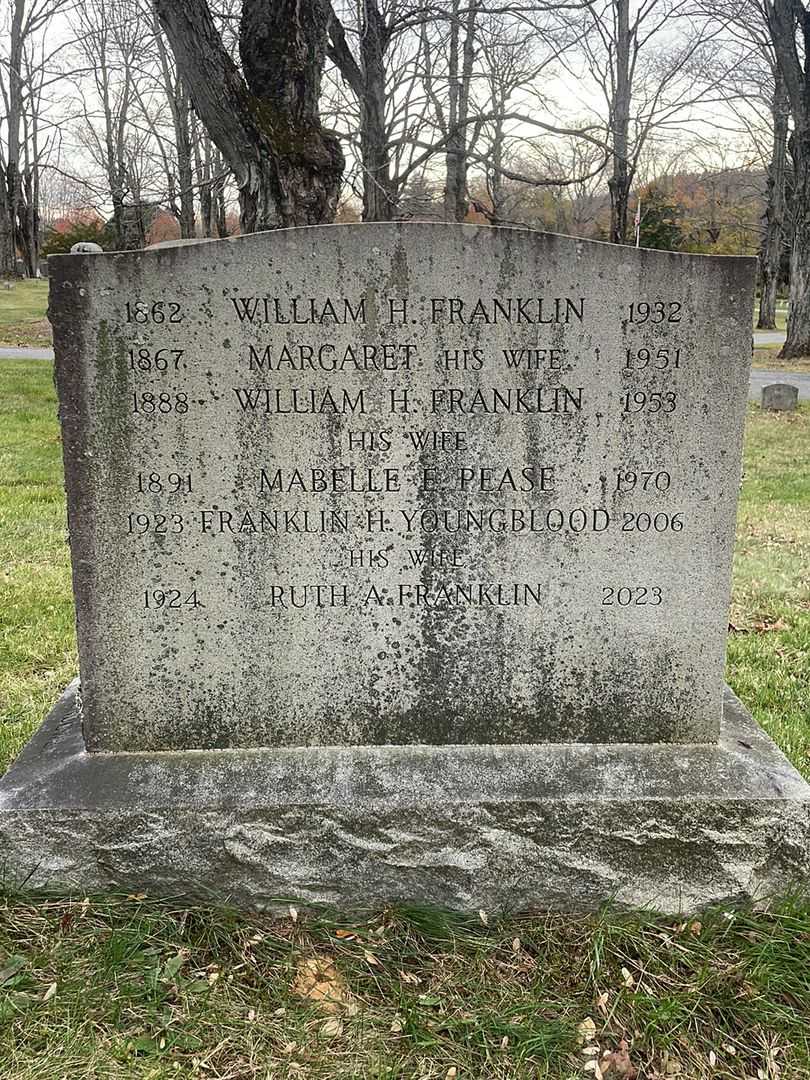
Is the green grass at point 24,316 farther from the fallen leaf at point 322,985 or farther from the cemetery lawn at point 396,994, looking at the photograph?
the fallen leaf at point 322,985


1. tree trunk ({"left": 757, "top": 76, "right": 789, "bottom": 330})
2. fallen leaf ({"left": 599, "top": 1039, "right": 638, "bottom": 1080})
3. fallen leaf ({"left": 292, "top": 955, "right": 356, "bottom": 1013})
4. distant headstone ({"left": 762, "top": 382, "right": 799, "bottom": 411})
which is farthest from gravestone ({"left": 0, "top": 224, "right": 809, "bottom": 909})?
tree trunk ({"left": 757, "top": 76, "right": 789, "bottom": 330})

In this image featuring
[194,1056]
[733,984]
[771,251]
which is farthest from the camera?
[771,251]

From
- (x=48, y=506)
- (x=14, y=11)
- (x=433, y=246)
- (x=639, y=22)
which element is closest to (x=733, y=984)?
(x=433, y=246)

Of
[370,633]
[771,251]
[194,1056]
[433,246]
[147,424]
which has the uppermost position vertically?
[771,251]

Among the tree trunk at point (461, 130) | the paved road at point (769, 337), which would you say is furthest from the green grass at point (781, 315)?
the tree trunk at point (461, 130)

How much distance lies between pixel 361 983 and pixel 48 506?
608 centimetres

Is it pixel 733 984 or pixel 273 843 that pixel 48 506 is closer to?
pixel 273 843

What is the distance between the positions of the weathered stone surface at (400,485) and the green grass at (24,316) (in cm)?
1645

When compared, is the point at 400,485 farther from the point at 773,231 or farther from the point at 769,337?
the point at 773,231

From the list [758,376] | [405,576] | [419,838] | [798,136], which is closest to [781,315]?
[798,136]

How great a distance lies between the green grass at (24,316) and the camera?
70.8 feet

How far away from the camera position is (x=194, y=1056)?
2.28 meters

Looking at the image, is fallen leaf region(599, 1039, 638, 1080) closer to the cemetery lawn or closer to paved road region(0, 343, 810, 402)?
the cemetery lawn

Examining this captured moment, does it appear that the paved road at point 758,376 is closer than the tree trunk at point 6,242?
Yes
